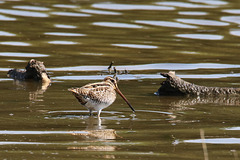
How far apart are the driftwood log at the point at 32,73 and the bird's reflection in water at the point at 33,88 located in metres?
0.17

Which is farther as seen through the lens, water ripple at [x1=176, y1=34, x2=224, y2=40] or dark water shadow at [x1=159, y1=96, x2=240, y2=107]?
water ripple at [x1=176, y1=34, x2=224, y2=40]

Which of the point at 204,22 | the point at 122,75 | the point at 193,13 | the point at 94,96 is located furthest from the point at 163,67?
the point at 193,13

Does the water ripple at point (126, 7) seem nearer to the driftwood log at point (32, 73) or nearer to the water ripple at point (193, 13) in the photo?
the water ripple at point (193, 13)

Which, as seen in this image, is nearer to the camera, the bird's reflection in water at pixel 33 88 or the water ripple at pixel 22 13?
the bird's reflection in water at pixel 33 88

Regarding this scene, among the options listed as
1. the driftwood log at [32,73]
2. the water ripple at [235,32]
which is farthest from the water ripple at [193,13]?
the driftwood log at [32,73]

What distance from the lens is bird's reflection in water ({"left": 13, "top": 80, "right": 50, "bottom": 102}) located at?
490 inches

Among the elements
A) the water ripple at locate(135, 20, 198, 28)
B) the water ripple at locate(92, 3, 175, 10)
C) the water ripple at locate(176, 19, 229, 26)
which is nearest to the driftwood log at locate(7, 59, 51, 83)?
the water ripple at locate(135, 20, 198, 28)

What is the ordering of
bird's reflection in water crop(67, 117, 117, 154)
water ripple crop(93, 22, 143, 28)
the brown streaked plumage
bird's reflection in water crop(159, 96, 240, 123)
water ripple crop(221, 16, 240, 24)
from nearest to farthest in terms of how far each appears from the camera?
bird's reflection in water crop(67, 117, 117, 154) < the brown streaked plumage < bird's reflection in water crop(159, 96, 240, 123) < water ripple crop(93, 22, 143, 28) < water ripple crop(221, 16, 240, 24)

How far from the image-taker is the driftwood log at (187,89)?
1285cm

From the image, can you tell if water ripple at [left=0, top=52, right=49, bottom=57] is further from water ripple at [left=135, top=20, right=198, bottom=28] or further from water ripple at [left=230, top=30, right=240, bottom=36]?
water ripple at [left=230, top=30, right=240, bottom=36]

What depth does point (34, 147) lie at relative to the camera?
26.6ft

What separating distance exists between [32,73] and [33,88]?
114 cm

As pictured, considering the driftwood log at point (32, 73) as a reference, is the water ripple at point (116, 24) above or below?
above

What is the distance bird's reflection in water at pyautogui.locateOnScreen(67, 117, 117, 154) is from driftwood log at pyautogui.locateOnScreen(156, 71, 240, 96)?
2943 mm
